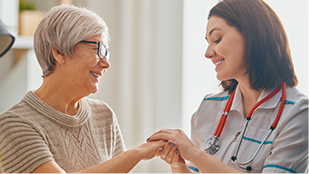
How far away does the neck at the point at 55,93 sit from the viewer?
1517 millimetres

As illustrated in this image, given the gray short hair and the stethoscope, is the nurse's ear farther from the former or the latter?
the stethoscope

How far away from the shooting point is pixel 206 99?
5.95 ft

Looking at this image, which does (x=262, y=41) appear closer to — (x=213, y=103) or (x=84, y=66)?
(x=213, y=103)

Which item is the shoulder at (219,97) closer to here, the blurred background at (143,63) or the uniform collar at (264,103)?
the uniform collar at (264,103)

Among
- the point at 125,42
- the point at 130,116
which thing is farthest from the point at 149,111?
the point at 125,42

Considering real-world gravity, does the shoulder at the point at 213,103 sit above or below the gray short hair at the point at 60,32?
below

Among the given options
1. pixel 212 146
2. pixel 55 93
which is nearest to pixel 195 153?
pixel 212 146

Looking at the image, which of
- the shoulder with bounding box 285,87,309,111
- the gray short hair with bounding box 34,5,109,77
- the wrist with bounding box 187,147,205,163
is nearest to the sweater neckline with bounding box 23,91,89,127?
the gray short hair with bounding box 34,5,109,77

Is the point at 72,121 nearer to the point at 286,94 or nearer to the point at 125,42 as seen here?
the point at 286,94

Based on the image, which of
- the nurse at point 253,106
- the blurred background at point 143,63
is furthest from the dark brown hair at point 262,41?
the blurred background at point 143,63

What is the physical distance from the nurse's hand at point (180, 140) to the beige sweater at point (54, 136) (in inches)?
11.6

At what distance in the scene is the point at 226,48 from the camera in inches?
57.9

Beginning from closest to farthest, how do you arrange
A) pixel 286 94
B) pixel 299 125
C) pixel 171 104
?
pixel 299 125, pixel 286 94, pixel 171 104

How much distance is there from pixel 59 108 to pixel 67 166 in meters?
0.28
